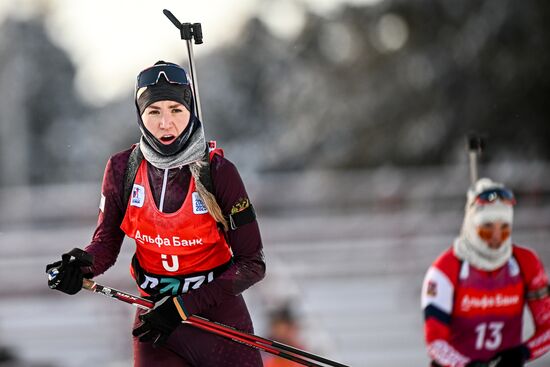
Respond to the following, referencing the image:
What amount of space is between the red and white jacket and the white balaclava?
0.13 feet

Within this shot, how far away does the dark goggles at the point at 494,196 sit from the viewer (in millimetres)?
5117

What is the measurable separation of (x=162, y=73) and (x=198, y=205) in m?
0.47

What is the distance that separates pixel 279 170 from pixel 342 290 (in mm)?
8902

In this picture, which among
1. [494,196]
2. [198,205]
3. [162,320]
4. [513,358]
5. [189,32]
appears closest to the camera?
[162,320]

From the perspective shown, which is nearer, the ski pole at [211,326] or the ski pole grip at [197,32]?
the ski pole at [211,326]

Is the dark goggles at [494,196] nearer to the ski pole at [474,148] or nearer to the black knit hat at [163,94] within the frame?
the ski pole at [474,148]

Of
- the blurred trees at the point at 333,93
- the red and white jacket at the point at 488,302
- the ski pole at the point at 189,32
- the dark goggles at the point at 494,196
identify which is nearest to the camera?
the ski pole at the point at 189,32

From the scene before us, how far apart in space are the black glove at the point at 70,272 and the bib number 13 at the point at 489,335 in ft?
6.49

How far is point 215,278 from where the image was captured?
393cm

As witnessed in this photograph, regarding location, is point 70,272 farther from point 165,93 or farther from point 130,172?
point 165,93

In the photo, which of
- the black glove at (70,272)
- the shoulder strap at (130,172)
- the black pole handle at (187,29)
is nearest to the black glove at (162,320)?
the black glove at (70,272)

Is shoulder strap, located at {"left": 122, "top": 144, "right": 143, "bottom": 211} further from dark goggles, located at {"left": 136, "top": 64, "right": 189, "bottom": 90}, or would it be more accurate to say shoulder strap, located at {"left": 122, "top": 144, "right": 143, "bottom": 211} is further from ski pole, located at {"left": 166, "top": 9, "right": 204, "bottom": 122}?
ski pole, located at {"left": 166, "top": 9, "right": 204, "bottom": 122}

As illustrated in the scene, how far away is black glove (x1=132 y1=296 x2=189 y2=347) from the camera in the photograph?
3748mm

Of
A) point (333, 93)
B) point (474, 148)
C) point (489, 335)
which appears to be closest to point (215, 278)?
point (489, 335)
